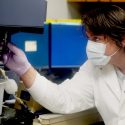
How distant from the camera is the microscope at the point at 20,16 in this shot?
1104 mm

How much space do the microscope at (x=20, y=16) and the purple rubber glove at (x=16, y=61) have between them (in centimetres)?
12

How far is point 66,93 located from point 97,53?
265mm

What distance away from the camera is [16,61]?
1369 mm

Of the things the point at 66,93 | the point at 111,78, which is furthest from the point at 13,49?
the point at 111,78

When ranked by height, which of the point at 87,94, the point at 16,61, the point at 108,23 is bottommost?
the point at 87,94

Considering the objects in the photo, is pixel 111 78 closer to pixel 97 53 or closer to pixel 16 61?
pixel 97 53

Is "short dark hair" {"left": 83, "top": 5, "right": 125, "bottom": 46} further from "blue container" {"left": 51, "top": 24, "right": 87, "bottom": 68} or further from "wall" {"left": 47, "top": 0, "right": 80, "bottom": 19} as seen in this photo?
"wall" {"left": 47, "top": 0, "right": 80, "bottom": 19}

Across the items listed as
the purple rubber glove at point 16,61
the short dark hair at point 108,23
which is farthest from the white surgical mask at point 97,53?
the purple rubber glove at point 16,61

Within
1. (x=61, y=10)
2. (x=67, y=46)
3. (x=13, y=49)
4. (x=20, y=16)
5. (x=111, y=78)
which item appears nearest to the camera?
(x=20, y=16)

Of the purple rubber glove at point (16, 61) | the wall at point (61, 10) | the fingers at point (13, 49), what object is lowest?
the purple rubber glove at point (16, 61)

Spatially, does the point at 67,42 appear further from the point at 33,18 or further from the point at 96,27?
the point at 33,18

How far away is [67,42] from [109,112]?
546mm

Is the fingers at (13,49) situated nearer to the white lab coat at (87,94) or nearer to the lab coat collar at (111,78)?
the white lab coat at (87,94)

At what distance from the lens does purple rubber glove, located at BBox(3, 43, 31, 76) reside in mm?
1351
